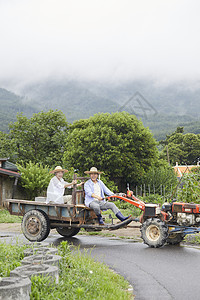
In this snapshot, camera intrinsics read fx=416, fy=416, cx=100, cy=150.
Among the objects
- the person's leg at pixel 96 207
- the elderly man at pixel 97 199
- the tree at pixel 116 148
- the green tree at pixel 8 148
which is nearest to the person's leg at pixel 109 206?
the elderly man at pixel 97 199

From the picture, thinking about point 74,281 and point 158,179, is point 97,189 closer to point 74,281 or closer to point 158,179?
point 74,281

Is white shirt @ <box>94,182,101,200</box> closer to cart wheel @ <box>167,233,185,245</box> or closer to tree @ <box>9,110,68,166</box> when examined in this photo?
cart wheel @ <box>167,233,185,245</box>

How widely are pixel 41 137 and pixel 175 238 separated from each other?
1777 inches

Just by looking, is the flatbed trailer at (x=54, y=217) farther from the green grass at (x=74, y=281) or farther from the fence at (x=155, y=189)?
the fence at (x=155, y=189)

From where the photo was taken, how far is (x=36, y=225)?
12125 millimetres

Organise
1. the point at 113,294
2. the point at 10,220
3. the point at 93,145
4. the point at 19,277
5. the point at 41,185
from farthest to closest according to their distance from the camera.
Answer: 1. the point at 93,145
2. the point at 41,185
3. the point at 10,220
4. the point at 113,294
5. the point at 19,277

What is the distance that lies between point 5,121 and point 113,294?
114 metres

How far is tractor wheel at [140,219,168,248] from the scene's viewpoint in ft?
35.3

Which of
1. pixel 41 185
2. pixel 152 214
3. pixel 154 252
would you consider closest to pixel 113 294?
pixel 154 252

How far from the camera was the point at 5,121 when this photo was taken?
382 feet

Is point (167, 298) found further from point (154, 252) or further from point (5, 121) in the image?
point (5, 121)

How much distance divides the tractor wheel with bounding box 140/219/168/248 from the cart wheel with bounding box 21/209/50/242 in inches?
113

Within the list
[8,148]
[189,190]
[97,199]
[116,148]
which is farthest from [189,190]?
[8,148]

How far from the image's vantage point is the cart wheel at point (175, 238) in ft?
37.9
